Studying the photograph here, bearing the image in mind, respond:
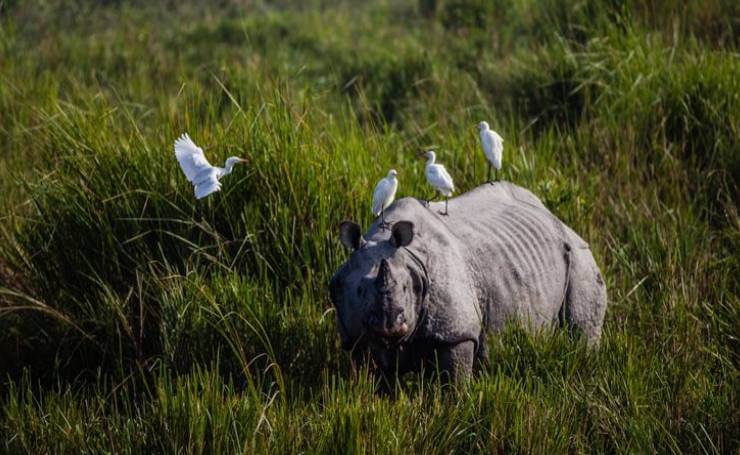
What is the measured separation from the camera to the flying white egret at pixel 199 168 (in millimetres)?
4824

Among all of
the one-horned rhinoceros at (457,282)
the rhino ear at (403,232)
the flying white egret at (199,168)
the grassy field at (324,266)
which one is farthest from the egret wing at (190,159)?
the rhino ear at (403,232)

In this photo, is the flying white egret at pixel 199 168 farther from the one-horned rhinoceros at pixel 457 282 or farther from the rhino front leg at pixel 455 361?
the rhino front leg at pixel 455 361

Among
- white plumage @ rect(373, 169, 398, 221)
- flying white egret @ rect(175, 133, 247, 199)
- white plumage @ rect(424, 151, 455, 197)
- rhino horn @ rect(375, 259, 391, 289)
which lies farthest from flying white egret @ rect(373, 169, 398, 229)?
flying white egret @ rect(175, 133, 247, 199)

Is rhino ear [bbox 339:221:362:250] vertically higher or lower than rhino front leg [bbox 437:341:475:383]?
higher

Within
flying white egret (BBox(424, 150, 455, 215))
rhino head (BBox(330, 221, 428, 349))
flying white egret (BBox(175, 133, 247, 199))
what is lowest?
rhino head (BBox(330, 221, 428, 349))

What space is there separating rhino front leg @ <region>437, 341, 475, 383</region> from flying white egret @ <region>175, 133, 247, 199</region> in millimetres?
1167

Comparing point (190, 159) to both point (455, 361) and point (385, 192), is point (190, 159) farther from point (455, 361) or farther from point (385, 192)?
point (455, 361)

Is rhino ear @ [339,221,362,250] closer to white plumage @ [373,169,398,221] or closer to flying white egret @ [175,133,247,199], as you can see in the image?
white plumage @ [373,169,398,221]

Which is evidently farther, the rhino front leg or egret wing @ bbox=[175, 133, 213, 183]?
egret wing @ bbox=[175, 133, 213, 183]

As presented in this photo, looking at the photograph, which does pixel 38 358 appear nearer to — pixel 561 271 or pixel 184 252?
pixel 184 252

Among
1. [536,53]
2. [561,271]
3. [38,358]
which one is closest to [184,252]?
[38,358]

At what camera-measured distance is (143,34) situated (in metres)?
10.2

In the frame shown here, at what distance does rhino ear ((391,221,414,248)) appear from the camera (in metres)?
4.19

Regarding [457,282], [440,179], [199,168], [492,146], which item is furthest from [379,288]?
[492,146]
